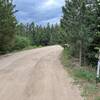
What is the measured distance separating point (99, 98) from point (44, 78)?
499 cm

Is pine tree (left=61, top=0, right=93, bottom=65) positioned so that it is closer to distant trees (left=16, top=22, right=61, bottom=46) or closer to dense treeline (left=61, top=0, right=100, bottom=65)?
dense treeline (left=61, top=0, right=100, bottom=65)

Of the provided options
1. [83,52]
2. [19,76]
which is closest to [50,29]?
[83,52]

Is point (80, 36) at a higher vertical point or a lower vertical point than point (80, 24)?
lower

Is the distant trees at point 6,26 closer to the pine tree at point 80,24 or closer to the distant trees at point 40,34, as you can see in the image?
the pine tree at point 80,24

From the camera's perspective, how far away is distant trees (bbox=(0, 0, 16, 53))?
3344cm

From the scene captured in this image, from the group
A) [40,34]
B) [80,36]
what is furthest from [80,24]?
[40,34]

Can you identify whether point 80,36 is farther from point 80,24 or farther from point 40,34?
point 40,34

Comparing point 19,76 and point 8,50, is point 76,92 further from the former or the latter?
point 8,50

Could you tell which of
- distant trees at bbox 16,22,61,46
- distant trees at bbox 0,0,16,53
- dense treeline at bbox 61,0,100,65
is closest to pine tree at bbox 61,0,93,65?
dense treeline at bbox 61,0,100,65

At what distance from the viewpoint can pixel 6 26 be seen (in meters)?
34.0

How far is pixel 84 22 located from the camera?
21.6 m

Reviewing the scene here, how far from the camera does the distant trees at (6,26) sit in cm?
3344

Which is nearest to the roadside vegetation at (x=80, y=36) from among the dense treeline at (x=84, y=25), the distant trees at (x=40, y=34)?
the dense treeline at (x=84, y=25)

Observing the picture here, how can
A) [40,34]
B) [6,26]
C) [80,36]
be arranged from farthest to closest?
[40,34], [6,26], [80,36]
